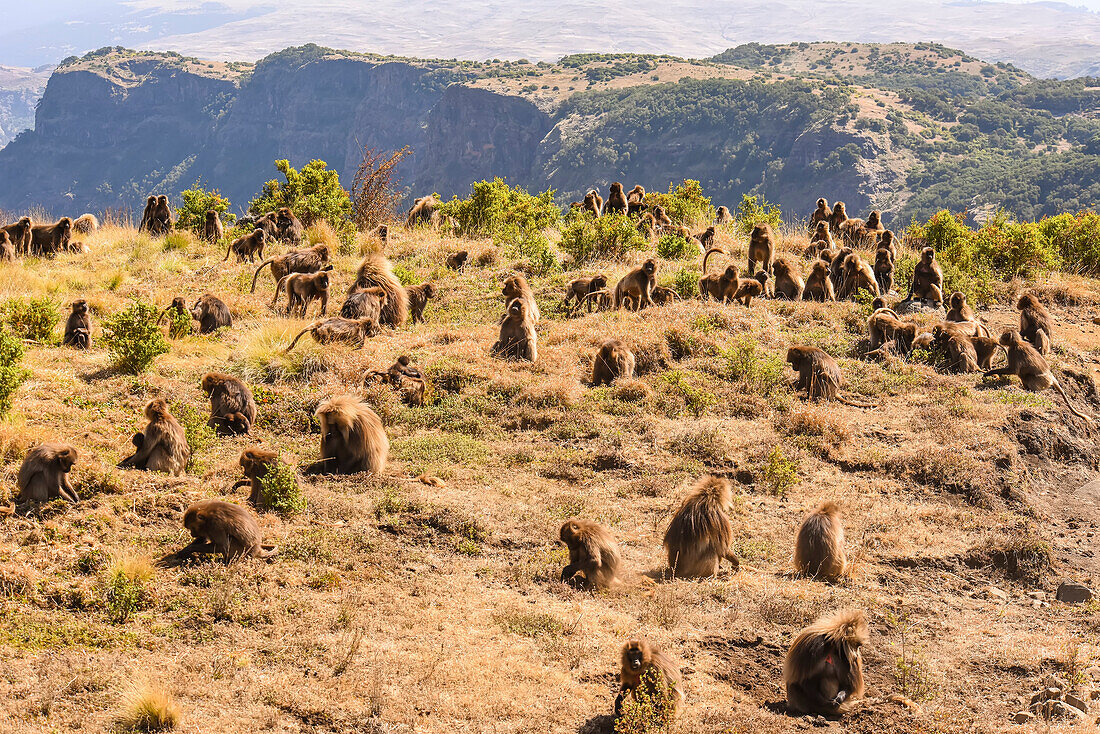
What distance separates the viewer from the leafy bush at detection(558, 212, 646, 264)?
18484 millimetres

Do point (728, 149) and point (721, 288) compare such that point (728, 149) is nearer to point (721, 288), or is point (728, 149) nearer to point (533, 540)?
point (721, 288)

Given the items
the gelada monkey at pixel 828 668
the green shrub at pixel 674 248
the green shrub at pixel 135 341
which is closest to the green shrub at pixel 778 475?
the gelada monkey at pixel 828 668

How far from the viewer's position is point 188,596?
668 centimetres

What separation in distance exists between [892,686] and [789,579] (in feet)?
5.69

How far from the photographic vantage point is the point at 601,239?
61.1ft

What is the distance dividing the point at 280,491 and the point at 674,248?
12663mm

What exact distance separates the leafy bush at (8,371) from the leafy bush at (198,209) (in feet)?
39.1

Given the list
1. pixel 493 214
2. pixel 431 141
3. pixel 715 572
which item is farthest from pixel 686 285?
pixel 431 141

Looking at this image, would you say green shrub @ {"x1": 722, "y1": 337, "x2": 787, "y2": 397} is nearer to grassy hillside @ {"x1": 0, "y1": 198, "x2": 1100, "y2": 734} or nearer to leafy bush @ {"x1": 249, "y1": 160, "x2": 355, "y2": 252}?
grassy hillside @ {"x1": 0, "y1": 198, "x2": 1100, "y2": 734}

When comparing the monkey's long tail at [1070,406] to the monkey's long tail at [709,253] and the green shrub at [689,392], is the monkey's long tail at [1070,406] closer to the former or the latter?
the green shrub at [689,392]

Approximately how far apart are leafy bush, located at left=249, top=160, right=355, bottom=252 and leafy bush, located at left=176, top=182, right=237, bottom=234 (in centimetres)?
78

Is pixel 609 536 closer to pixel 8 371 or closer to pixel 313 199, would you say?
pixel 8 371

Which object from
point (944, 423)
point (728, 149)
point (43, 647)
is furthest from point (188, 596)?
point (728, 149)

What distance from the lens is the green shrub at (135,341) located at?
11539 mm
